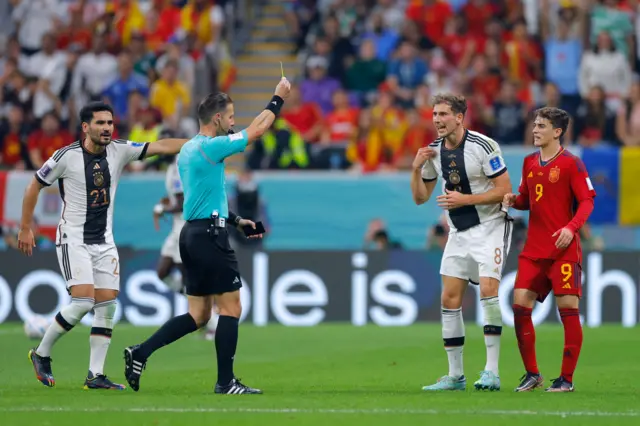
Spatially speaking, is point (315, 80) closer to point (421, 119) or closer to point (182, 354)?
point (421, 119)

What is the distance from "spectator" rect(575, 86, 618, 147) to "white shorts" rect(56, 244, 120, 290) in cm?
1123

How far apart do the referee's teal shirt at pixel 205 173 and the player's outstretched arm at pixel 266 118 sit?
6cm

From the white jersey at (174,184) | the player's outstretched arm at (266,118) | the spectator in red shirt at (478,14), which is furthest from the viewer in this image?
the spectator in red shirt at (478,14)

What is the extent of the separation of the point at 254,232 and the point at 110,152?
1.54 meters

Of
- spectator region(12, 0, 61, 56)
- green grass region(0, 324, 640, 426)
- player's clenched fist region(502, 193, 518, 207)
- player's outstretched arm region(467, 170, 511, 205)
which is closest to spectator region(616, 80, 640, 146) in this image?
green grass region(0, 324, 640, 426)

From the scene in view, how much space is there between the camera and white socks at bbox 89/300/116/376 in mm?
10922

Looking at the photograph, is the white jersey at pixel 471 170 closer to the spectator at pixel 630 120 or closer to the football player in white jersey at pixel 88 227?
the football player in white jersey at pixel 88 227

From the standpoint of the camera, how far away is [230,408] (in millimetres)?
9039

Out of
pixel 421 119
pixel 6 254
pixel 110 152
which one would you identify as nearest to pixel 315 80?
pixel 421 119

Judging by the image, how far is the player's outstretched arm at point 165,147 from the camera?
1113 cm

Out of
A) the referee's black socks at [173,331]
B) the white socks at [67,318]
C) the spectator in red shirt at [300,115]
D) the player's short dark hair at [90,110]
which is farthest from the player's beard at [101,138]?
the spectator in red shirt at [300,115]

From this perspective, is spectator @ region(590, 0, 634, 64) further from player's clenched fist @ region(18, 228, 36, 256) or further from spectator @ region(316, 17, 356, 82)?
player's clenched fist @ region(18, 228, 36, 256)

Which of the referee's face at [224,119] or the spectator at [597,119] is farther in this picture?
the spectator at [597,119]

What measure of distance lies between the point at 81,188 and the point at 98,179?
0.16m
